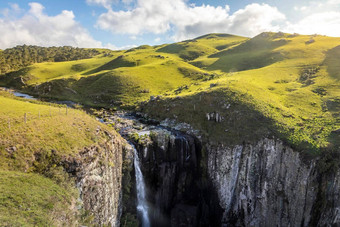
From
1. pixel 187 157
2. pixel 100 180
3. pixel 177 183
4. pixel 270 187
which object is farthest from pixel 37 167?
pixel 270 187

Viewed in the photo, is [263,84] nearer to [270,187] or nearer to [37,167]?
[270,187]

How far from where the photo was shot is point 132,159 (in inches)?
1286

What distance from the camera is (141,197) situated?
1310 inches

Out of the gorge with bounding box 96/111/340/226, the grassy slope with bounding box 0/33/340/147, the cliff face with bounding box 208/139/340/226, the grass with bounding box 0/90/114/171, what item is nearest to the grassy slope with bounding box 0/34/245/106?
the grassy slope with bounding box 0/33/340/147

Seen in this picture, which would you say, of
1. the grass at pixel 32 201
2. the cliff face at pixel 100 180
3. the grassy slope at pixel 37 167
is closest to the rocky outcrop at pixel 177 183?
the cliff face at pixel 100 180

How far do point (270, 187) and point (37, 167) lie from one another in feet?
117

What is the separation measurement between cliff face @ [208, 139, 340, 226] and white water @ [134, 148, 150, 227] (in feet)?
44.7

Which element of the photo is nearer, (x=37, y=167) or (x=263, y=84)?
(x=37, y=167)

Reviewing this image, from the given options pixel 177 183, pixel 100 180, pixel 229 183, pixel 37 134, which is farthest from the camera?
pixel 177 183

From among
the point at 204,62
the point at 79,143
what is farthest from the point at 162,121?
the point at 204,62

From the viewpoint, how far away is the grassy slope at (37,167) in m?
15.3

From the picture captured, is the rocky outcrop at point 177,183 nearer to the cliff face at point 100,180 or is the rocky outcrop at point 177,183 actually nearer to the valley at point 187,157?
A: the valley at point 187,157

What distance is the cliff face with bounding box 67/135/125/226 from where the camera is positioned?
2176cm

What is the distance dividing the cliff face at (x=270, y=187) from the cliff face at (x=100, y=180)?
18.9 m
